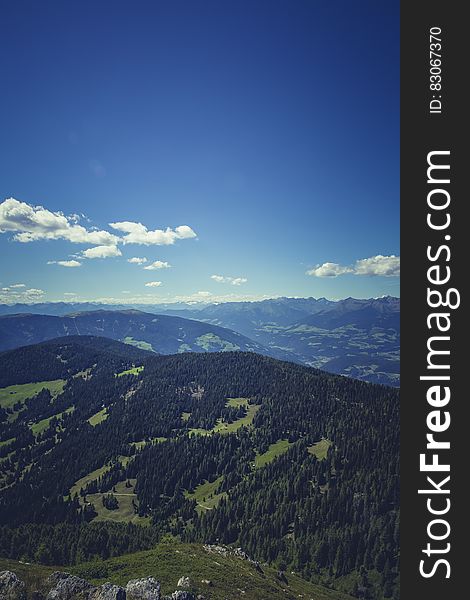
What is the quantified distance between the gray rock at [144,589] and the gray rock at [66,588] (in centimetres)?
651

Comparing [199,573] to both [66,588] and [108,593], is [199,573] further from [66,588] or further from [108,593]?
[66,588]

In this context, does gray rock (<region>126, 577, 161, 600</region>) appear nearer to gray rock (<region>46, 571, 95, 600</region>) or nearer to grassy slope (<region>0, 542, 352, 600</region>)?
grassy slope (<region>0, 542, 352, 600</region>)

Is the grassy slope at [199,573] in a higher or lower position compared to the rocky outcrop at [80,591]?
lower

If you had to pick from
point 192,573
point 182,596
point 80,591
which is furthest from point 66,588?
point 192,573

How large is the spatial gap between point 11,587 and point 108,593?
16839 mm

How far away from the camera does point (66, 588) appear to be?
202 ft

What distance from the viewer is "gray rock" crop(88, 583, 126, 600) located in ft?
194

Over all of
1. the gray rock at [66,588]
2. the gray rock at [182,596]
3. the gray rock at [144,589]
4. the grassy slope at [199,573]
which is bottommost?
the grassy slope at [199,573]

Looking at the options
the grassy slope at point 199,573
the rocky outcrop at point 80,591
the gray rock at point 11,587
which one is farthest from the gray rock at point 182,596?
the gray rock at point 11,587

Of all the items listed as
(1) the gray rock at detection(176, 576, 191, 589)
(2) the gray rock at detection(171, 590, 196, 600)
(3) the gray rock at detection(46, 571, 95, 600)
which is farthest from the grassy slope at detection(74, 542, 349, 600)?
(3) the gray rock at detection(46, 571, 95, 600)

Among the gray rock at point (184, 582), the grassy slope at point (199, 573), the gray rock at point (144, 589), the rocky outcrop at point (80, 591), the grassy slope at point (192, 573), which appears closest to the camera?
the rocky outcrop at point (80, 591)

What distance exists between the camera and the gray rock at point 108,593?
59.1 m

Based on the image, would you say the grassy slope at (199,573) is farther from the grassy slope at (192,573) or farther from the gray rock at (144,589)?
the gray rock at (144,589)

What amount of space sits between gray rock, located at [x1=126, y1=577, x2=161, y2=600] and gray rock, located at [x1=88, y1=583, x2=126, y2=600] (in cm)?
131
